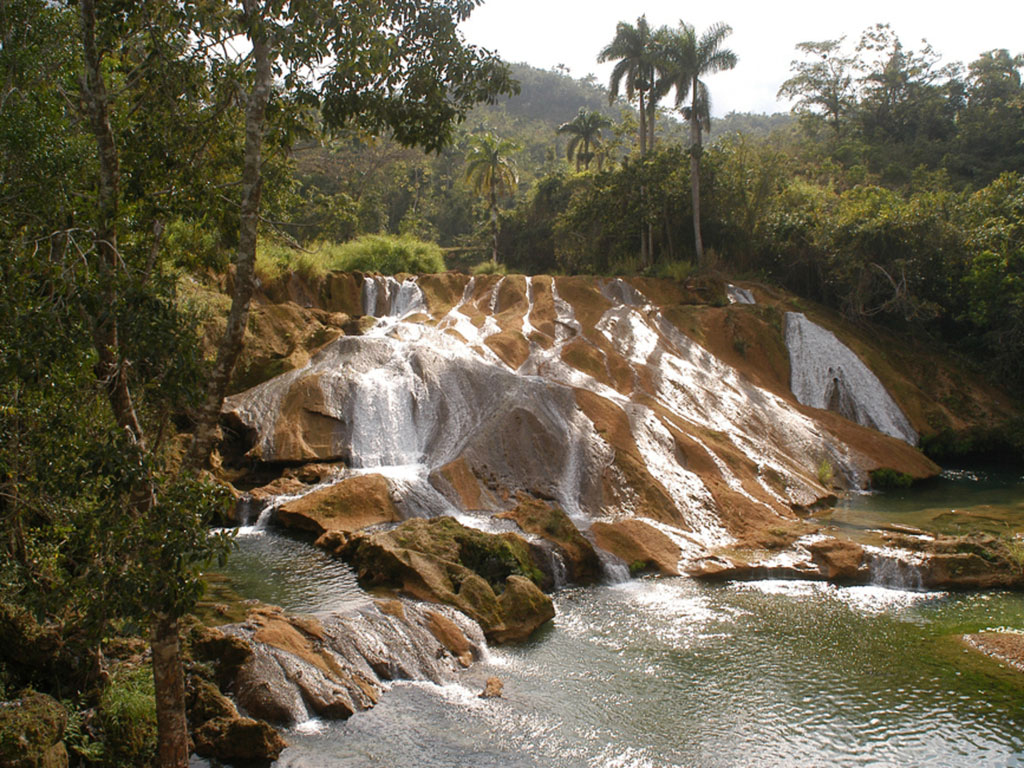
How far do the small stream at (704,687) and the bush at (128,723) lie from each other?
1543 mm

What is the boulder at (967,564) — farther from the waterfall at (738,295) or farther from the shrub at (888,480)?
the waterfall at (738,295)

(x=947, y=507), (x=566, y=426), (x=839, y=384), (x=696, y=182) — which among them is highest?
(x=696, y=182)

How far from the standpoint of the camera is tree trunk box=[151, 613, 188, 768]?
688 centimetres

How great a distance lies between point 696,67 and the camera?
3831 centimetres

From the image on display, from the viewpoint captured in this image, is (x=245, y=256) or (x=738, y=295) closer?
(x=245, y=256)

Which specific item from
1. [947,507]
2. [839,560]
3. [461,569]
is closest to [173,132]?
[461,569]

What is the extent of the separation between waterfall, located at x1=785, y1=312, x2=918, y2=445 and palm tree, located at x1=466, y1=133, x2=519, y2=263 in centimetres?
2150

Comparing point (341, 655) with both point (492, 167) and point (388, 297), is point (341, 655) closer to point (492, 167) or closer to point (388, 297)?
point (388, 297)

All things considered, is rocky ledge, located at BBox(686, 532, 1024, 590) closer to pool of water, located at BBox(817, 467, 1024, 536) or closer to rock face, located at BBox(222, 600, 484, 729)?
pool of water, located at BBox(817, 467, 1024, 536)

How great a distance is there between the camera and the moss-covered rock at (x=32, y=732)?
6.97 metres

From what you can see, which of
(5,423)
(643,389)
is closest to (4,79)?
(5,423)

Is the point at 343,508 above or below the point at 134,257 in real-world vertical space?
below

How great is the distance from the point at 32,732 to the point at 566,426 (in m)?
16.2

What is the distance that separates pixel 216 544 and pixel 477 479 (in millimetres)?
14316
